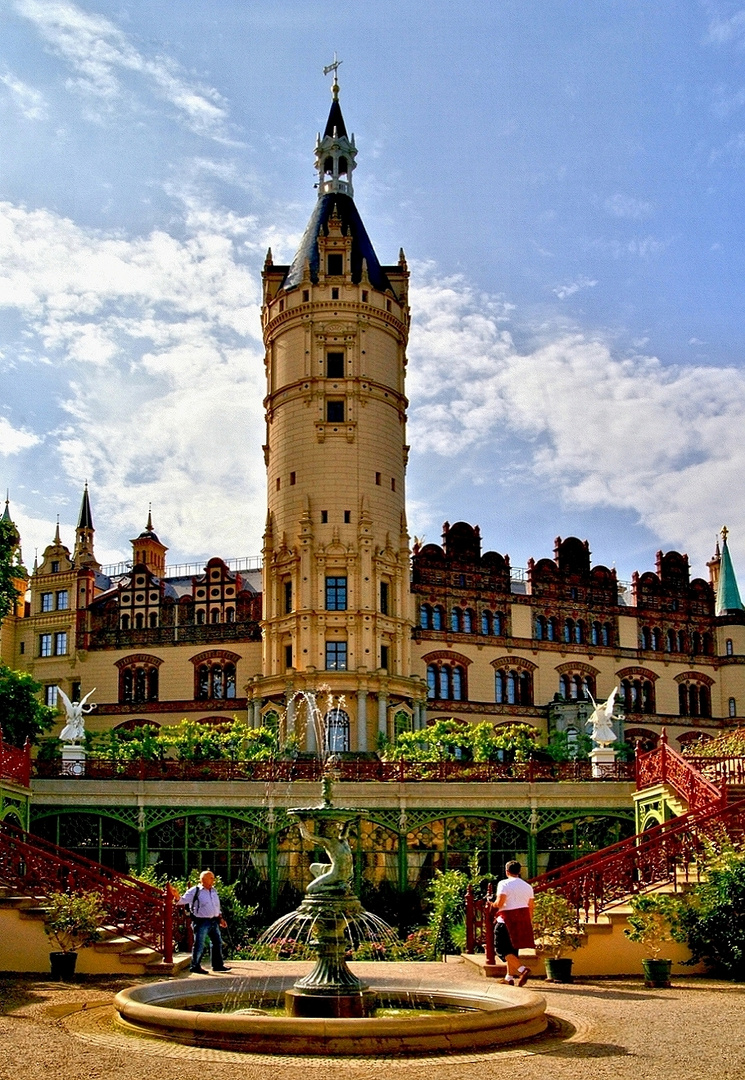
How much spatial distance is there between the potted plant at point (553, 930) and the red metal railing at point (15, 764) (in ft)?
46.4

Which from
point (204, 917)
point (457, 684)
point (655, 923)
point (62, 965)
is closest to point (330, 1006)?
point (204, 917)

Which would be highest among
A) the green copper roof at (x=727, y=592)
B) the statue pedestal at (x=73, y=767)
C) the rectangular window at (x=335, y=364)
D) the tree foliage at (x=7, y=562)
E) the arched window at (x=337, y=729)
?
the rectangular window at (x=335, y=364)

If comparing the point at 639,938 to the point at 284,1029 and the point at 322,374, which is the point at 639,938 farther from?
the point at 322,374

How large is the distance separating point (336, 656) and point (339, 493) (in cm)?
724

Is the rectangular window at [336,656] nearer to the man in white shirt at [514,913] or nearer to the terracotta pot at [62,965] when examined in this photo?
the terracotta pot at [62,965]

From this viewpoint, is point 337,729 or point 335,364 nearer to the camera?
point 337,729

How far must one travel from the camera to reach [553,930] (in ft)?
70.0

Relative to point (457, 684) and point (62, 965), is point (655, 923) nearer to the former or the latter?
point (62, 965)

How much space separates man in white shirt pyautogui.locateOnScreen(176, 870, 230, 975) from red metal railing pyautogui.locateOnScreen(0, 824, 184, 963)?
1142mm

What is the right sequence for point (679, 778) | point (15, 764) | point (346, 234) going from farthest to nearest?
point (346, 234) < point (15, 764) < point (679, 778)

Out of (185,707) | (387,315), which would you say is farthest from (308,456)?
(185,707)

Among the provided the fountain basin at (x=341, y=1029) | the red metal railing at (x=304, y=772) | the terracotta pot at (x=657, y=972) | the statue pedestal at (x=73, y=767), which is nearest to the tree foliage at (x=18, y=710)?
the statue pedestal at (x=73, y=767)

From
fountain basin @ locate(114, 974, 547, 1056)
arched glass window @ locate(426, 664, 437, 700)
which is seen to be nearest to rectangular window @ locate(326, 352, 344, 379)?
arched glass window @ locate(426, 664, 437, 700)

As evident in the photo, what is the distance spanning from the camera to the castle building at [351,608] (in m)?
55.8
